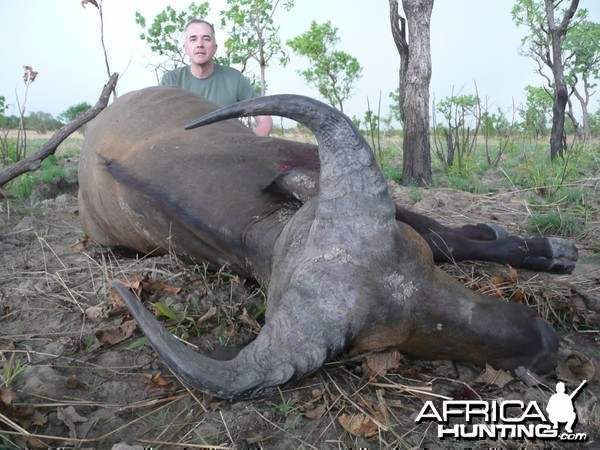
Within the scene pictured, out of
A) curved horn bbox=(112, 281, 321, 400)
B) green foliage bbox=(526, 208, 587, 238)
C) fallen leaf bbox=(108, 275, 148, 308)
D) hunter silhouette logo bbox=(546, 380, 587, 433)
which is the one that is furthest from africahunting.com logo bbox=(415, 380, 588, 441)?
green foliage bbox=(526, 208, 587, 238)

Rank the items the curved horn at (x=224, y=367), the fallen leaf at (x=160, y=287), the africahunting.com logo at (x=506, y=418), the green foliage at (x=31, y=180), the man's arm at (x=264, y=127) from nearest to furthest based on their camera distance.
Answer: the curved horn at (x=224, y=367) < the africahunting.com logo at (x=506, y=418) < the fallen leaf at (x=160, y=287) < the green foliage at (x=31, y=180) < the man's arm at (x=264, y=127)

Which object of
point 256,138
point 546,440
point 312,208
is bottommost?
point 546,440

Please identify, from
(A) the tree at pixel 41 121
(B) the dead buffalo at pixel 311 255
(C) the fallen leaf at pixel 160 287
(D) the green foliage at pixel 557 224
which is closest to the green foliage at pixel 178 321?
(C) the fallen leaf at pixel 160 287

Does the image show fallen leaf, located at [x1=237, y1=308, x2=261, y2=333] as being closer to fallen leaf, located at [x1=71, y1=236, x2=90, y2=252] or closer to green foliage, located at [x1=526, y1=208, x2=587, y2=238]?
fallen leaf, located at [x1=71, y1=236, x2=90, y2=252]

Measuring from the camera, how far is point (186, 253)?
316 centimetres

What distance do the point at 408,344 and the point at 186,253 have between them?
5.09ft

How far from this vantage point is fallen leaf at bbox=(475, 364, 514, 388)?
2080mm

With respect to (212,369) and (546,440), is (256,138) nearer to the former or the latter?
(212,369)

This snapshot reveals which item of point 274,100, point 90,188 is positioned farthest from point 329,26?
point 274,100

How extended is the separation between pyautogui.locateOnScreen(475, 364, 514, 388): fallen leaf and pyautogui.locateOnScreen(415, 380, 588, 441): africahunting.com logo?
93 millimetres

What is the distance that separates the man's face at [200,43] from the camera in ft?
19.0

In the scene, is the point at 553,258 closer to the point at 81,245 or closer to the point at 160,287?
the point at 160,287

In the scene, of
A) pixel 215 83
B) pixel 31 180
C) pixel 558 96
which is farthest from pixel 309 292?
pixel 558 96

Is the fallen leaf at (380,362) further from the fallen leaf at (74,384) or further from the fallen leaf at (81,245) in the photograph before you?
the fallen leaf at (81,245)
